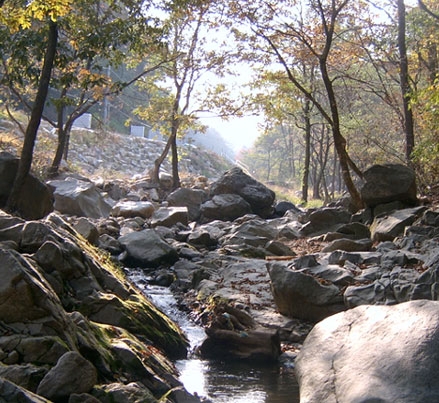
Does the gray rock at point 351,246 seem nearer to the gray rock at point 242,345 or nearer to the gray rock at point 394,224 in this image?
the gray rock at point 394,224

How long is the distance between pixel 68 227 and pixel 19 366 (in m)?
3.35

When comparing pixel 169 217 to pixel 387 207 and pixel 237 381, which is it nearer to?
pixel 387 207

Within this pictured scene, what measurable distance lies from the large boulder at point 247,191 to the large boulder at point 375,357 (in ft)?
48.1

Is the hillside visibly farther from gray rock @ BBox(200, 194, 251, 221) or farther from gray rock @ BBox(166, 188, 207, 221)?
gray rock @ BBox(200, 194, 251, 221)

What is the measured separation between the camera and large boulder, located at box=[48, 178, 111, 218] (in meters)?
14.6

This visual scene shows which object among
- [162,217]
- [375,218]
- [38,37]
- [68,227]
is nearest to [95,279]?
[68,227]

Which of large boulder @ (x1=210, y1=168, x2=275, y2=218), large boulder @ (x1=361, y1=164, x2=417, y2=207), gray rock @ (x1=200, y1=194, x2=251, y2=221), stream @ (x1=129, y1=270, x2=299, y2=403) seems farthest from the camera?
large boulder @ (x1=210, y1=168, x2=275, y2=218)

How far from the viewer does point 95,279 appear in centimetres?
584

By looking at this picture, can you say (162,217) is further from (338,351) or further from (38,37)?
(338,351)

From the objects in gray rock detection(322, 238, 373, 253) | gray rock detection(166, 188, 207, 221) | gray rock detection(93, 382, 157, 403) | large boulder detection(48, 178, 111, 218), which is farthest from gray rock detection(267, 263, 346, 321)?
gray rock detection(166, 188, 207, 221)

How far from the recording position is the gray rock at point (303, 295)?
275 inches

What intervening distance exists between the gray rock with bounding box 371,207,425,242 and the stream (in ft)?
18.0

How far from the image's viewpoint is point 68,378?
354 cm

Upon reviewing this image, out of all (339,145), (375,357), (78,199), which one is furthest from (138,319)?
(339,145)
